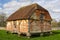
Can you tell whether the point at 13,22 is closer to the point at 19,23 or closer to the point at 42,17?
the point at 19,23

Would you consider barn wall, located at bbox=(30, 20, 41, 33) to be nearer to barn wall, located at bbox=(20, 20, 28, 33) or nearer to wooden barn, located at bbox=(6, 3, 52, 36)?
wooden barn, located at bbox=(6, 3, 52, 36)

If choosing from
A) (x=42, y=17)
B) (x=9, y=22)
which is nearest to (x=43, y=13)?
(x=42, y=17)

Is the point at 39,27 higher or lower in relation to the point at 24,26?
lower

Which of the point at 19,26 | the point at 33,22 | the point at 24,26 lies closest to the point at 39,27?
the point at 33,22

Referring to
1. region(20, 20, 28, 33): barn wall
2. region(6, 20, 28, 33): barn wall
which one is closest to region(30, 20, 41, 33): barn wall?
region(20, 20, 28, 33): barn wall

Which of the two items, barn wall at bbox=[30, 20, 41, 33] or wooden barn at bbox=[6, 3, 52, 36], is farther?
barn wall at bbox=[30, 20, 41, 33]

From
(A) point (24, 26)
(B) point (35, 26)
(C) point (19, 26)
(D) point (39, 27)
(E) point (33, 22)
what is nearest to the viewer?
(E) point (33, 22)

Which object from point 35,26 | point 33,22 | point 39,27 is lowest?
point 39,27

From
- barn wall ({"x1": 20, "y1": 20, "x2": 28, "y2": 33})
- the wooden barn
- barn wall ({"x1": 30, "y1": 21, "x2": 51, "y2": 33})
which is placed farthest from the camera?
barn wall ({"x1": 30, "y1": 21, "x2": 51, "y2": 33})

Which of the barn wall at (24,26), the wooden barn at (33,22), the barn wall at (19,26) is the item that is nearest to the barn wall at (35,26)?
the wooden barn at (33,22)

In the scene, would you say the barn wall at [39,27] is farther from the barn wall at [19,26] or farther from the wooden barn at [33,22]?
the barn wall at [19,26]

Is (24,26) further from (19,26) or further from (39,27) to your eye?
(39,27)

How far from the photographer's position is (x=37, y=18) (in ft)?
103

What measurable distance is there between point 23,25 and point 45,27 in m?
5.09
